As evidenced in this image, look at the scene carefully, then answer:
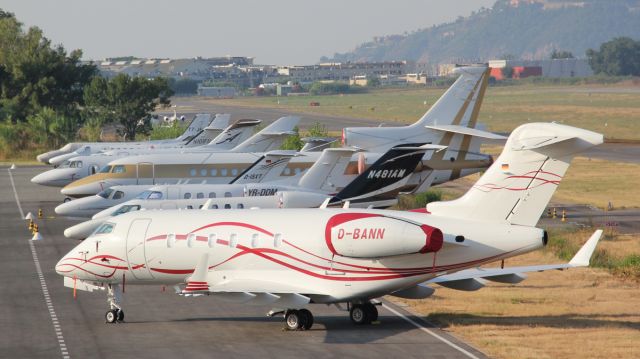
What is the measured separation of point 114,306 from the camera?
3375 cm

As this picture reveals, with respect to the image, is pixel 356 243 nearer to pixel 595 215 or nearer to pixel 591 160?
pixel 595 215

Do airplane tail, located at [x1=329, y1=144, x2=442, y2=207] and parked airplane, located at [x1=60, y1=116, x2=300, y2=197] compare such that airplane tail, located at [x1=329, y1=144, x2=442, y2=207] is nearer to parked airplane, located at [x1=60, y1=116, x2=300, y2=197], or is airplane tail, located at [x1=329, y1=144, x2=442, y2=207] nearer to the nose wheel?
the nose wheel

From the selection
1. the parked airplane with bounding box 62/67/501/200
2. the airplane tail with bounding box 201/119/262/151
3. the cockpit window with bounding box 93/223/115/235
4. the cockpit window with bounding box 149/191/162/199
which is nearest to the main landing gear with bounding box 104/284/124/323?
the cockpit window with bounding box 93/223/115/235

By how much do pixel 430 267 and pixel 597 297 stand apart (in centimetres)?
881

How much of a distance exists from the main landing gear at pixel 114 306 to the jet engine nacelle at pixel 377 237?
699 cm

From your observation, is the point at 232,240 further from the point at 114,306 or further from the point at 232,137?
the point at 232,137

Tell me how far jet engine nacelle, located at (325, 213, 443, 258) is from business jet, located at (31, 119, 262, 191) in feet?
129

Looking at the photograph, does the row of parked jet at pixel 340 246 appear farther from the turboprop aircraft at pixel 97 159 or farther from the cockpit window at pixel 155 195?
the turboprop aircraft at pixel 97 159

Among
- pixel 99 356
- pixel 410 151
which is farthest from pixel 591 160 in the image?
pixel 99 356

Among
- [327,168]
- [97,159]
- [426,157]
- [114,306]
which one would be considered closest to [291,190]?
[327,168]

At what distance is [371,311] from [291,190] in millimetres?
17361

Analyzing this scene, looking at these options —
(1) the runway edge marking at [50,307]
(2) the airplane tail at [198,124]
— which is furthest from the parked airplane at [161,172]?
(2) the airplane tail at [198,124]

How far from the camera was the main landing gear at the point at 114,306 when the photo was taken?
3350 centimetres

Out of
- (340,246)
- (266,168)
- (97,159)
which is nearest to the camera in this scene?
(340,246)
